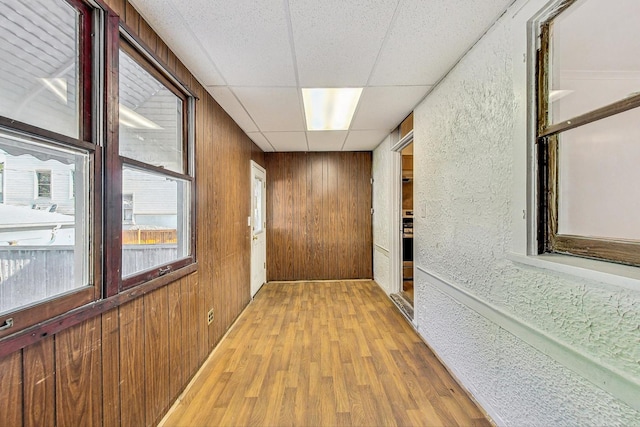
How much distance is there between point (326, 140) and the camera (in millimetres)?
3996

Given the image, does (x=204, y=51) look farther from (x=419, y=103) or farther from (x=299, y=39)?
(x=419, y=103)

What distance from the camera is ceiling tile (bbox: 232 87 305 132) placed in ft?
7.54

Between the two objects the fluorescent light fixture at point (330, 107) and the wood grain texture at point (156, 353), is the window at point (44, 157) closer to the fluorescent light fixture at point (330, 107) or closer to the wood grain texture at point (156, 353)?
the wood grain texture at point (156, 353)

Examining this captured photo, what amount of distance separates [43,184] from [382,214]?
12.3 ft

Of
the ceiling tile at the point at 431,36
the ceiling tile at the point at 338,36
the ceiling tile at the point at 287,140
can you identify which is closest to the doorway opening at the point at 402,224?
the ceiling tile at the point at 431,36

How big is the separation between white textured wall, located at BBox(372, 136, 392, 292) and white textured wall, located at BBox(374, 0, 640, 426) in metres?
1.38

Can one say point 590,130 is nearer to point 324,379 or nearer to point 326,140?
point 324,379

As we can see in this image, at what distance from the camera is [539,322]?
1.21 m

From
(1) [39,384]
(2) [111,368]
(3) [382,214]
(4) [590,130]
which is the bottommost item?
(2) [111,368]

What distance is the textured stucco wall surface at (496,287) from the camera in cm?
96

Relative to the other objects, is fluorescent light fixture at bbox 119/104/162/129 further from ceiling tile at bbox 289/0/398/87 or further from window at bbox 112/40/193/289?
ceiling tile at bbox 289/0/398/87

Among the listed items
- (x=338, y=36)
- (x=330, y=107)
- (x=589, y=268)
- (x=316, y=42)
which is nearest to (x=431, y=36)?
(x=338, y=36)

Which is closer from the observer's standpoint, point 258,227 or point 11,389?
point 11,389

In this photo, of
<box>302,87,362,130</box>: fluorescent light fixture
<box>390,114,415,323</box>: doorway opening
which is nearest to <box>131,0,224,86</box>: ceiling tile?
<box>302,87,362,130</box>: fluorescent light fixture
